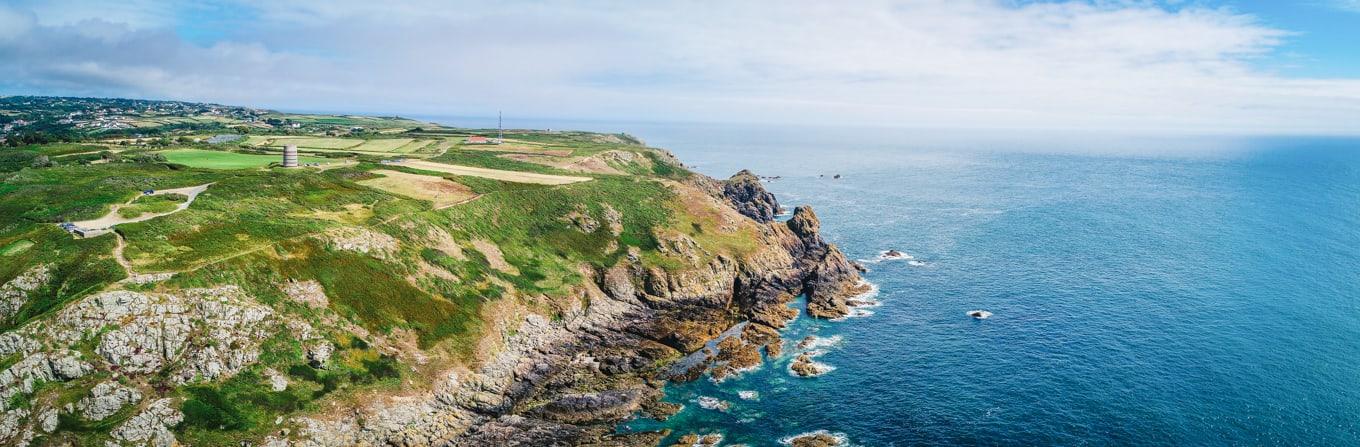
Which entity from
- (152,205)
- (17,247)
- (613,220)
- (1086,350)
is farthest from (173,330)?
(1086,350)

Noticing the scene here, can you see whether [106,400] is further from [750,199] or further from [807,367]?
[750,199]

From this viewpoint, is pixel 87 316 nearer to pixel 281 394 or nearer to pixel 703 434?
pixel 281 394

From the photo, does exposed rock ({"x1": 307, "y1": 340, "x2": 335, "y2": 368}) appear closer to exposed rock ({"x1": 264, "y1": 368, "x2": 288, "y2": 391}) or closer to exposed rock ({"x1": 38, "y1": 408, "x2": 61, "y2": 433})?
exposed rock ({"x1": 264, "y1": 368, "x2": 288, "y2": 391})

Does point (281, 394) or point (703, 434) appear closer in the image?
point (281, 394)

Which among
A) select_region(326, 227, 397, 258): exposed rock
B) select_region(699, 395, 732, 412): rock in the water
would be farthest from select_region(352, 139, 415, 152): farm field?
select_region(699, 395, 732, 412): rock in the water

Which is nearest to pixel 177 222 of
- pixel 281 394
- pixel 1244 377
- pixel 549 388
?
pixel 281 394

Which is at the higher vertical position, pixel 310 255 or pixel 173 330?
pixel 310 255

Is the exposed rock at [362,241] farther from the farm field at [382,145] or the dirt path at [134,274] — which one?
the farm field at [382,145]
